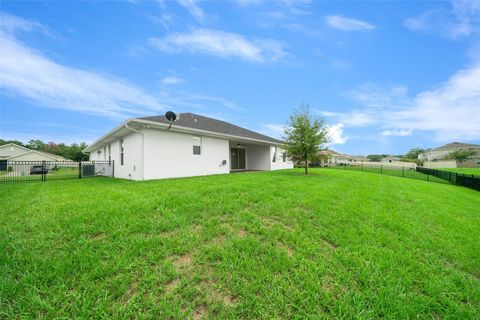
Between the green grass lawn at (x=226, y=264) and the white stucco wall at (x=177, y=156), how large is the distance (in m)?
5.37

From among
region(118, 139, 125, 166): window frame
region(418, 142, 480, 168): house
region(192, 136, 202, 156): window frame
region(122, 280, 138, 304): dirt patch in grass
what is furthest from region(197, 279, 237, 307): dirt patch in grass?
region(418, 142, 480, 168): house

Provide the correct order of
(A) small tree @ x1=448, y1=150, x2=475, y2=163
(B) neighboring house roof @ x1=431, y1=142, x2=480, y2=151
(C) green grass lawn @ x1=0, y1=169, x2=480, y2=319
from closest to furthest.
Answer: (C) green grass lawn @ x1=0, y1=169, x2=480, y2=319 → (A) small tree @ x1=448, y1=150, x2=475, y2=163 → (B) neighboring house roof @ x1=431, y1=142, x2=480, y2=151

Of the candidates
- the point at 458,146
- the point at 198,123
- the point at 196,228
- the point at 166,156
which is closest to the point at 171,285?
the point at 196,228

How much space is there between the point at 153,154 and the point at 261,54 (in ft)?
31.8

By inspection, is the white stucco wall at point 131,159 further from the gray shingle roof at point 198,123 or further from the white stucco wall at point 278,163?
the white stucco wall at point 278,163

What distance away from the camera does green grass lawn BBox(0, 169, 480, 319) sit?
2.02m

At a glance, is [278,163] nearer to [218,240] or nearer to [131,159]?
[131,159]

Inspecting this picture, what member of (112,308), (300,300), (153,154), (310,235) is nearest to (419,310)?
(300,300)

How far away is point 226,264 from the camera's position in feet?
8.50

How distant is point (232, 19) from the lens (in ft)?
35.7

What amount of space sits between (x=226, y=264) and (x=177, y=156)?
29.5ft

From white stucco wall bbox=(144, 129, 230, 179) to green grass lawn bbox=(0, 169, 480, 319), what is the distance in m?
5.37

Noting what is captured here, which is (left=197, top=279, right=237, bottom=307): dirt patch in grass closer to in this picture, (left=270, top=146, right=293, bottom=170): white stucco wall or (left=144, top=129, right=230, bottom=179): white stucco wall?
(left=144, top=129, right=230, bottom=179): white stucco wall

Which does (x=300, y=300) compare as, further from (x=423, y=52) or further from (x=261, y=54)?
(x=423, y=52)
